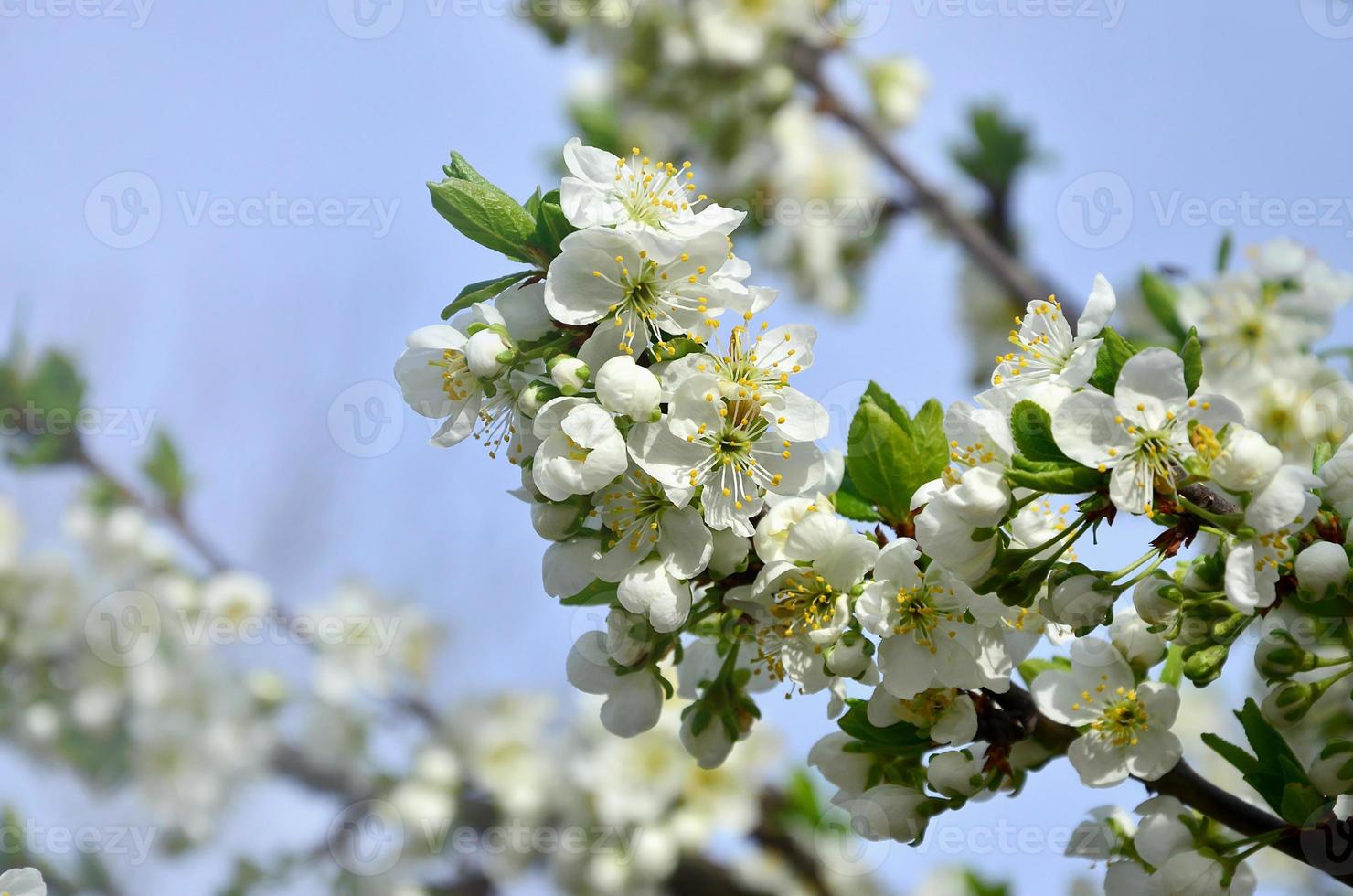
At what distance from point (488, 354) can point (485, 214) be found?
0.15 meters

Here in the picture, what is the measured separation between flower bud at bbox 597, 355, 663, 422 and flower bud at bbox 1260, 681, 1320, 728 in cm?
62

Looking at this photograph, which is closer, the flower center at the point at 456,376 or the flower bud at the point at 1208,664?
the flower bud at the point at 1208,664

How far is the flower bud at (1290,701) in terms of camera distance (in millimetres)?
931

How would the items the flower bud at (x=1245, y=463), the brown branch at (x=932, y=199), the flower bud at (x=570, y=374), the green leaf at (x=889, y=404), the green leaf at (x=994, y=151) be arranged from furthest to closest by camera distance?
1. the green leaf at (x=994, y=151)
2. the brown branch at (x=932, y=199)
3. the green leaf at (x=889, y=404)
4. the flower bud at (x=570, y=374)
5. the flower bud at (x=1245, y=463)

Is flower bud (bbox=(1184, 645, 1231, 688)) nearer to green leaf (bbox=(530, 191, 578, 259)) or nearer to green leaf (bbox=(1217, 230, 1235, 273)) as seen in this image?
green leaf (bbox=(530, 191, 578, 259))

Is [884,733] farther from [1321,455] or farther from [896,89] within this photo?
[896,89]

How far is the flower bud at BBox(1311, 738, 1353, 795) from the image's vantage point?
0.89 m

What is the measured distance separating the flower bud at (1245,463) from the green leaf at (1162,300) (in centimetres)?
137

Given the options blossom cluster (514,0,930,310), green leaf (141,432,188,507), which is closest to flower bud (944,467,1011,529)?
green leaf (141,432,188,507)

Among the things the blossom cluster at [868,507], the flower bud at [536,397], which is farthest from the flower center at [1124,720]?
the flower bud at [536,397]

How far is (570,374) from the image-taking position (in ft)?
2.95

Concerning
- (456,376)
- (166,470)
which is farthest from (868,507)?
(166,470)

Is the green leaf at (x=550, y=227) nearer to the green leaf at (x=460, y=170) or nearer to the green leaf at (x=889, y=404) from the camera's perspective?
the green leaf at (x=460, y=170)

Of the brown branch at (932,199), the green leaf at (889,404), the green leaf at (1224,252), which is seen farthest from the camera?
the brown branch at (932,199)
